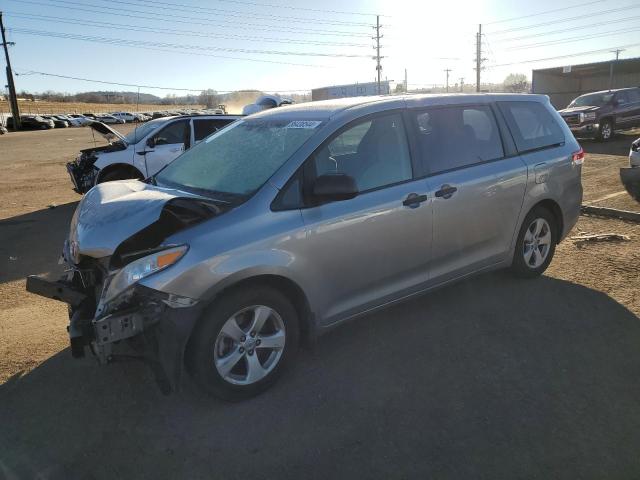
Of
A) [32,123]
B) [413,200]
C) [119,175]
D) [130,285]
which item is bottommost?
[119,175]

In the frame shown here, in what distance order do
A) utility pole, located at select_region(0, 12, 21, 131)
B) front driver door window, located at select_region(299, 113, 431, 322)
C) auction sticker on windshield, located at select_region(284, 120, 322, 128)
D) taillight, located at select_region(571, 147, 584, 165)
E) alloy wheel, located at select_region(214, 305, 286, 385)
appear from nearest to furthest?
1. alloy wheel, located at select_region(214, 305, 286, 385)
2. front driver door window, located at select_region(299, 113, 431, 322)
3. auction sticker on windshield, located at select_region(284, 120, 322, 128)
4. taillight, located at select_region(571, 147, 584, 165)
5. utility pole, located at select_region(0, 12, 21, 131)

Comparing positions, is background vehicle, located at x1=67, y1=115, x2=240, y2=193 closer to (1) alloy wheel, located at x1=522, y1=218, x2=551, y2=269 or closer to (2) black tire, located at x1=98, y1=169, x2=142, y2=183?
(2) black tire, located at x1=98, y1=169, x2=142, y2=183

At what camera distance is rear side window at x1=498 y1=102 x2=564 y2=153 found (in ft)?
15.2

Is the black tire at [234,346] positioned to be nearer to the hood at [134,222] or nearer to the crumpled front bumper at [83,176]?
the hood at [134,222]

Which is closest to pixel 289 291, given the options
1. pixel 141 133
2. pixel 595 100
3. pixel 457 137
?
pixel 457 137

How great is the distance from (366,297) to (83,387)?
6.67 feet

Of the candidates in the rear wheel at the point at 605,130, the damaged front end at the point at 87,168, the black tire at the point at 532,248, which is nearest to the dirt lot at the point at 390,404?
the black tire at the point at 532,248

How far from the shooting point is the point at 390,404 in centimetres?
308

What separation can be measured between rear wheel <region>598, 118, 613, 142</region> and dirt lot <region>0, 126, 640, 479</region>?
15.5 meters

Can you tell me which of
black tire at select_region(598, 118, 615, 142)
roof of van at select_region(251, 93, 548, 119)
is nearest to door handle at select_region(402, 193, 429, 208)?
roof of van at select_region(251, 93, 548, 119)

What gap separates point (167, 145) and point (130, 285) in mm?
7780

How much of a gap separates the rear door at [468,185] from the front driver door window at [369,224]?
0.18 meters

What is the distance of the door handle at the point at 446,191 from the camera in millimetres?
3869

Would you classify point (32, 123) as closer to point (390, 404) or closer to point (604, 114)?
point (604, 114)
